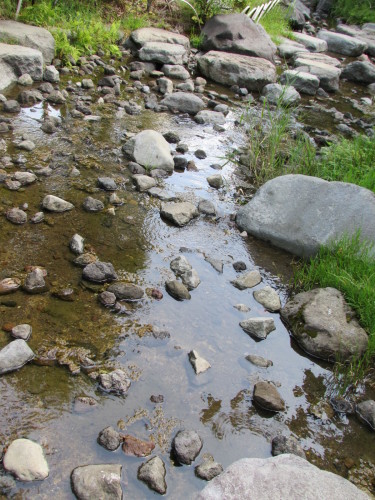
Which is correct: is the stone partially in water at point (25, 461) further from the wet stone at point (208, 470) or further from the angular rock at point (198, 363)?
the angular rock at point (198, 363)

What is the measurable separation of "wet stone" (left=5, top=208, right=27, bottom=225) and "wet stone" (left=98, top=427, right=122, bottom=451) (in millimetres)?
1977

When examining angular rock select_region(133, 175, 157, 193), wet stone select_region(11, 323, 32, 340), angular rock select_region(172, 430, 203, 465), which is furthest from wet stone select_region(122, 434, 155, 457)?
angular rock select_region(133, 175, 157, 193)

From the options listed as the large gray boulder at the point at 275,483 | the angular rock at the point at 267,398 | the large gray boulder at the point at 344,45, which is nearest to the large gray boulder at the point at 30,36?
the angular rock at the point at 267,398

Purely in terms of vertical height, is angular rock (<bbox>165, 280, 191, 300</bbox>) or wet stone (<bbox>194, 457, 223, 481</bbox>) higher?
wet stone (<bbox>194, 457, 223, 481</bbox>)

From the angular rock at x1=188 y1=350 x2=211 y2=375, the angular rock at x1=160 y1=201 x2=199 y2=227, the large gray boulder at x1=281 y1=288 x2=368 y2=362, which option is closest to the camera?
the angular rock at x1=188 y1=350 x2=211 y2=375

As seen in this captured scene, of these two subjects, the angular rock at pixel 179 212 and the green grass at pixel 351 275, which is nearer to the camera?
the green grass at pixel 351 275

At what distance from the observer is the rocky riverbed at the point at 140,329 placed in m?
2.33

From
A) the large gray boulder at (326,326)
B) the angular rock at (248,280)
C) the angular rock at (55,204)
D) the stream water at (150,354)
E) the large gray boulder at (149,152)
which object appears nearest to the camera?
the stream water at (150,354)

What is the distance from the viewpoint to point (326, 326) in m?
3.25

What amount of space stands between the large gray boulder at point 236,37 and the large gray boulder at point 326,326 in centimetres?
718

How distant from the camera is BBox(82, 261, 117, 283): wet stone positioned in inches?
131

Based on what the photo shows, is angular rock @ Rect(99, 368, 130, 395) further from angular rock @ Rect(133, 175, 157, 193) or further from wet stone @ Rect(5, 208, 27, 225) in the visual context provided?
angular rock @ Rect(133, 175, 157, 193)

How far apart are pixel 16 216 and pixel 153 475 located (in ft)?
7.57

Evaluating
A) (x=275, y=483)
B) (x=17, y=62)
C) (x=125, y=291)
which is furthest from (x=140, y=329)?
(x=17, y=62)
